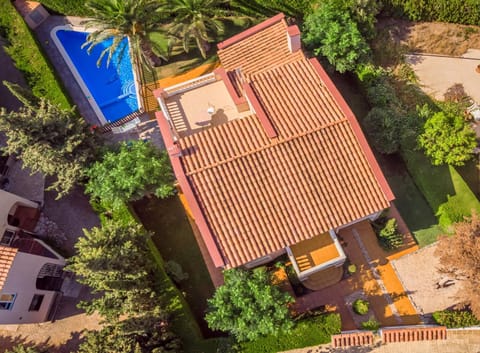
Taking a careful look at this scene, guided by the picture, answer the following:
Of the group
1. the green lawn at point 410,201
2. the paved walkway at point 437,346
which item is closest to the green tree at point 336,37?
the green lawn at point 410,201

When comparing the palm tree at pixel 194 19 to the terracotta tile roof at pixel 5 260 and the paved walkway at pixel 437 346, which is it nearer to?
the terracotta tile roof at pixel 5 260

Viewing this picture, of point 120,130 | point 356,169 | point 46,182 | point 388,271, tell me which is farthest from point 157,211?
point 388,271

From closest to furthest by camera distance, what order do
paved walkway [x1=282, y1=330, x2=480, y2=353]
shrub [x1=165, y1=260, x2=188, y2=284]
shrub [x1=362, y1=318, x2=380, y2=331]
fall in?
paved walkway [x1=282, y1=330, x2=480, y2=353] < shrub [x1=362, y1=318, x2=380, y2=331] < shrub [x1=165, y1=260, x2=188, y2=284]

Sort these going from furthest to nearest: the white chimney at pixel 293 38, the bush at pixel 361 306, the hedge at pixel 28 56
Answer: the hedge at pixel 28 56 < the white chimney at pixel 293 38 < the bush at pixel 361 306

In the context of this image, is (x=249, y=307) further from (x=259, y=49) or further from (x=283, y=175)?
(x=259, y=49)

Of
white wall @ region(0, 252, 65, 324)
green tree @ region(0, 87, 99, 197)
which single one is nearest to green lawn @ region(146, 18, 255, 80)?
green tree @ region(0, 87, 99, 197)

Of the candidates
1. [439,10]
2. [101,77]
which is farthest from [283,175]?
[439,10]

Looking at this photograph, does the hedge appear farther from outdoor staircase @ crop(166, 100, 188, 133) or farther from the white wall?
the white wall
